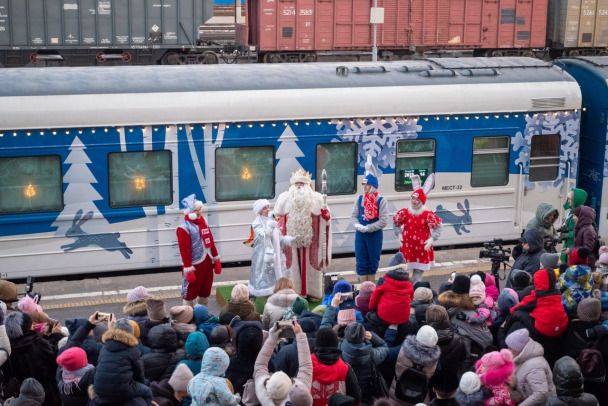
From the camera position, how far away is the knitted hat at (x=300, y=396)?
6.59 metres

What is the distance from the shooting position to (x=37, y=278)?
1273 cm

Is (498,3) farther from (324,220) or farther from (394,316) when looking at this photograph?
(394,316)

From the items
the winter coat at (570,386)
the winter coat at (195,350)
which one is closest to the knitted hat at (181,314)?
the winter coat at (195,350)

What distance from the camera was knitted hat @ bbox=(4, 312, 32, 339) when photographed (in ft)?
25.5

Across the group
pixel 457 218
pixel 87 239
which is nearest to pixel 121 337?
pixel 87 239

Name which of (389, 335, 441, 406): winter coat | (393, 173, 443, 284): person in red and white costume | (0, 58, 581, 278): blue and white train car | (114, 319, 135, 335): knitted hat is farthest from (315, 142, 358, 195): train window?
(114, 319, 135, 335): knitted hat

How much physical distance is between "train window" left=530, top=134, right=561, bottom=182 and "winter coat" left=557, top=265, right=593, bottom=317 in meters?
6.27

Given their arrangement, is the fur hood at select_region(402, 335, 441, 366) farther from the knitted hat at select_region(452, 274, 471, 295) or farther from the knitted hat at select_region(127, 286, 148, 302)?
the knitted hat at select_region(127, 286, 148, 302)

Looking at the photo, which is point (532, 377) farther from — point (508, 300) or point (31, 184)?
point (31, 184)

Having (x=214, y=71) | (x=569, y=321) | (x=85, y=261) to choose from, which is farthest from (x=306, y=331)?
(x=214, y=71)

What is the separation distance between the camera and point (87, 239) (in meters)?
12.7

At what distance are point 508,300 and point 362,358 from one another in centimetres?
200

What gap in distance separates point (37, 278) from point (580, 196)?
7321 millimetres

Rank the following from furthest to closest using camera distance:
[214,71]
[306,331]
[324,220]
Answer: [214,71]
[324,220]
[306,331]
